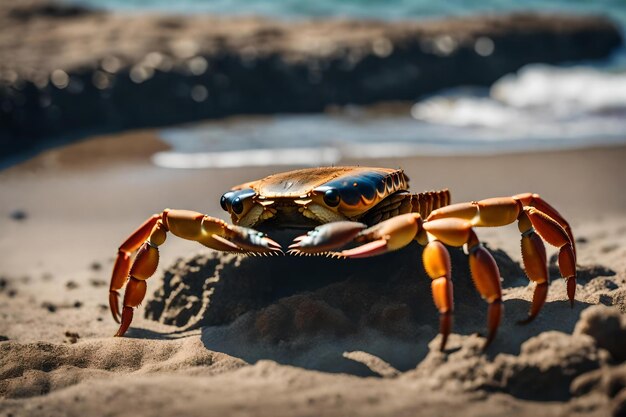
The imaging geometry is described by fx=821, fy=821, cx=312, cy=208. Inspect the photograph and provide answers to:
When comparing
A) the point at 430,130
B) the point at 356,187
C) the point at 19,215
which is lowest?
the point at 356,187

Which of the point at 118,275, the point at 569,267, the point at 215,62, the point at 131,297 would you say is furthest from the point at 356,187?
the point at 215,62

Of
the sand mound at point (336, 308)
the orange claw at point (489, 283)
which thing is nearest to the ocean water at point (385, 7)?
the sand mound at point (336, 308)

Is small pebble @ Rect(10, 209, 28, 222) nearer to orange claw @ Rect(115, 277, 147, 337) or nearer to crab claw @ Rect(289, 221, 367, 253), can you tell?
orange claw @ Rect(115, 277, 147, 337)

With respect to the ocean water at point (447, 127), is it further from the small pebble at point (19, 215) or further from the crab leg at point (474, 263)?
the crab leg at point (474, 263)

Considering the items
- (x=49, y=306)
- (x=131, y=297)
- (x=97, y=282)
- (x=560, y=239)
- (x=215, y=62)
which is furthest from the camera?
(x=215, y=62)

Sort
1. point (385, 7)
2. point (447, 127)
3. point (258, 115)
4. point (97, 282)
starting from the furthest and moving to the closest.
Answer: point (385, 7) < point (258, 115) < point (447, 127) < point (97, 282)

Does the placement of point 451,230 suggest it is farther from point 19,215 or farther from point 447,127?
point 447,127

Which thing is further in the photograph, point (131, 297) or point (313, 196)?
point (131, 297)

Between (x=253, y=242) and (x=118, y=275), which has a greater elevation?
(x=253, y=242)
